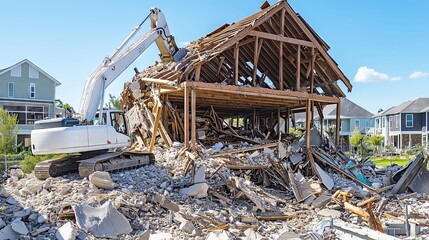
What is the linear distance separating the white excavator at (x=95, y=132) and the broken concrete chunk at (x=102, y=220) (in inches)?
85.4

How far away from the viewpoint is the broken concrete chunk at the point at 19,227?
644 centimetres

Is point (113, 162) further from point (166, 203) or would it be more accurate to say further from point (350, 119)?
point (350, 119)

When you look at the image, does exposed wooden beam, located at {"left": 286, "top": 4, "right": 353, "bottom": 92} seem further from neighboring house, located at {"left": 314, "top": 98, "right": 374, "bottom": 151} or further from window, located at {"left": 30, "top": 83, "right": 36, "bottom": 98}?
neighboring house, located at {"left": 314, "top": 98, "right": 374, "bottom": 151}

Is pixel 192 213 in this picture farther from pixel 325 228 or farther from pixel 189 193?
pixel 325 228

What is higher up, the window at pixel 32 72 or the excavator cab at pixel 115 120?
the window at pixel 32 72

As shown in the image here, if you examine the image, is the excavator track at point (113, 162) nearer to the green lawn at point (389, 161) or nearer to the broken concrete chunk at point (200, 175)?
the broken concrete chunk at point (200, 175)

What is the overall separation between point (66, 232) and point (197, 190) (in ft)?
11.6

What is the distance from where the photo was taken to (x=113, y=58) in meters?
11.3

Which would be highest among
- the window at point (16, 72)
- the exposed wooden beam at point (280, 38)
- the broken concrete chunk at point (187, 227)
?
the window at point (16, 72)

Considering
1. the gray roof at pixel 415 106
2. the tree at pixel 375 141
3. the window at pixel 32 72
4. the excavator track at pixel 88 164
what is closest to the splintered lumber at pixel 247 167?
the excavator track at pixel 88 164

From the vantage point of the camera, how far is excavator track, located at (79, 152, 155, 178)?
30.4 feet

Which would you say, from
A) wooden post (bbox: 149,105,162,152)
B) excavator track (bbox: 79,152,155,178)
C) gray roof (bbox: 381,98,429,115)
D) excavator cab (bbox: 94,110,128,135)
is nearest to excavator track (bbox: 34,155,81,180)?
excavator track (bbox: 79,152,155,178)

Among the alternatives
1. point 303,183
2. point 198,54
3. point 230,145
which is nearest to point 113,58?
point 198,54

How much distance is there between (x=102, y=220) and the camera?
6.90 meters
